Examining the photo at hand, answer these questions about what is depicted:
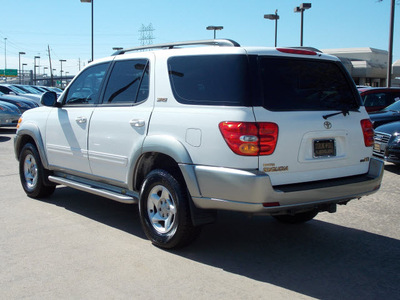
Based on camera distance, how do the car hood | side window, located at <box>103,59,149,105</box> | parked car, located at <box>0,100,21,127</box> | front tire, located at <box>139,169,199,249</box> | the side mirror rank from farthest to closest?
parked car, located at <box>0,100,21,127</box>, the car hood, the side mirror, side window, located at <box>103,59,149,105</box>, front tire, located at <box>139,169,199,249</box>

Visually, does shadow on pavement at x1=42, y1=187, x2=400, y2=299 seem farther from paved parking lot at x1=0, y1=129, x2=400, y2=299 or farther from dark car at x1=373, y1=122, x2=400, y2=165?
dark car at x1=373, y1=122, x2=400, y2=165

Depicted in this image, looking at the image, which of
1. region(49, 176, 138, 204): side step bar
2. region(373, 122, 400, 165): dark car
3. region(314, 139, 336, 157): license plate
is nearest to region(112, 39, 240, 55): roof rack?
region(314, 139, 336, 157): license plate

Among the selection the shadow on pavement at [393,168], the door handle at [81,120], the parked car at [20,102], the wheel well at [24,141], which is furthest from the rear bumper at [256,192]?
the parked car at [20,102]

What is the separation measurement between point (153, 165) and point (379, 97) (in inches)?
406

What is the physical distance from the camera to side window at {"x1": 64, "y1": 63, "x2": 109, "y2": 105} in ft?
19.0

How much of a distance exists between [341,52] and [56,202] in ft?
212

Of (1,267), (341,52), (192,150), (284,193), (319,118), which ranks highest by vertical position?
(341,52)

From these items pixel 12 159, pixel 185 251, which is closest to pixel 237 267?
pixel 185 251

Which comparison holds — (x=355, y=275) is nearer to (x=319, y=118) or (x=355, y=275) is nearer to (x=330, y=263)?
(x=330, y=263)

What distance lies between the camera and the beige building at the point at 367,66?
51344mm

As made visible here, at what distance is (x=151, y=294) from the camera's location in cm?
371

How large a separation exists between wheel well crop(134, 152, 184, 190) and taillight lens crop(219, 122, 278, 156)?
810mm

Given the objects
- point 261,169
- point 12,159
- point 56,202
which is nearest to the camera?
point 261,169

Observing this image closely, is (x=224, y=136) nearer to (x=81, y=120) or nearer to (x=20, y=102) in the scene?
(x=81, y=120)
